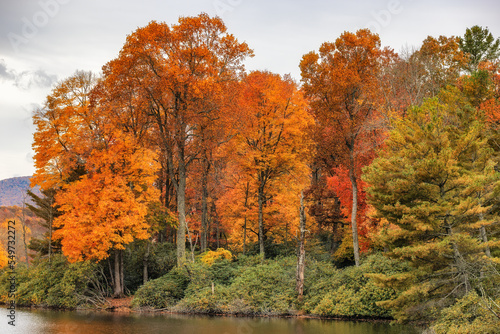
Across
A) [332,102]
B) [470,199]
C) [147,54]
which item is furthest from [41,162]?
[470,199]

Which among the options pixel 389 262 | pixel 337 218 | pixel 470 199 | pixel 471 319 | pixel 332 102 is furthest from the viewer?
pixel 337 218

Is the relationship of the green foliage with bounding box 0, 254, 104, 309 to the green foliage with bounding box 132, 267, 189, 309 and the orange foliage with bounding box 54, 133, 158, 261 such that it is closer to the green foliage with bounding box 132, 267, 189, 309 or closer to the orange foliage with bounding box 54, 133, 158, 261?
the orange foliage with bounding box 54, 133, 158, 261

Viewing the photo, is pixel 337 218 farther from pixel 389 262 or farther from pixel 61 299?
pixel 61 299

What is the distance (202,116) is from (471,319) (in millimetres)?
16424

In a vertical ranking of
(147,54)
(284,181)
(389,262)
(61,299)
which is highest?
(147,54)

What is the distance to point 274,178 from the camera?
2709 centimetres

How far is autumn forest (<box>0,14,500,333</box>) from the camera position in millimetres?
13797

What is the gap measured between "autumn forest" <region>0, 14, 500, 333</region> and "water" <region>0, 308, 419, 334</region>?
1.24 metres

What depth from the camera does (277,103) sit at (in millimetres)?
25734

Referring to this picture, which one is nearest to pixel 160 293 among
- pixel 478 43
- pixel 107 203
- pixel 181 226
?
pixel 181 226

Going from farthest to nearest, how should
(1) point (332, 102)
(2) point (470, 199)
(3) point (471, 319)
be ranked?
(1) point (332, 102)
(2) point (470, 199)
(3) point (471, 319)

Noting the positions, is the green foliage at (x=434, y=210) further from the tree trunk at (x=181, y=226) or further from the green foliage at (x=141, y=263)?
the green foliage at (x=141, y=263)

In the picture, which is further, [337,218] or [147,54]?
[337,218]

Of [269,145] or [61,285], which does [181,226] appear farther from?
[269,145]
